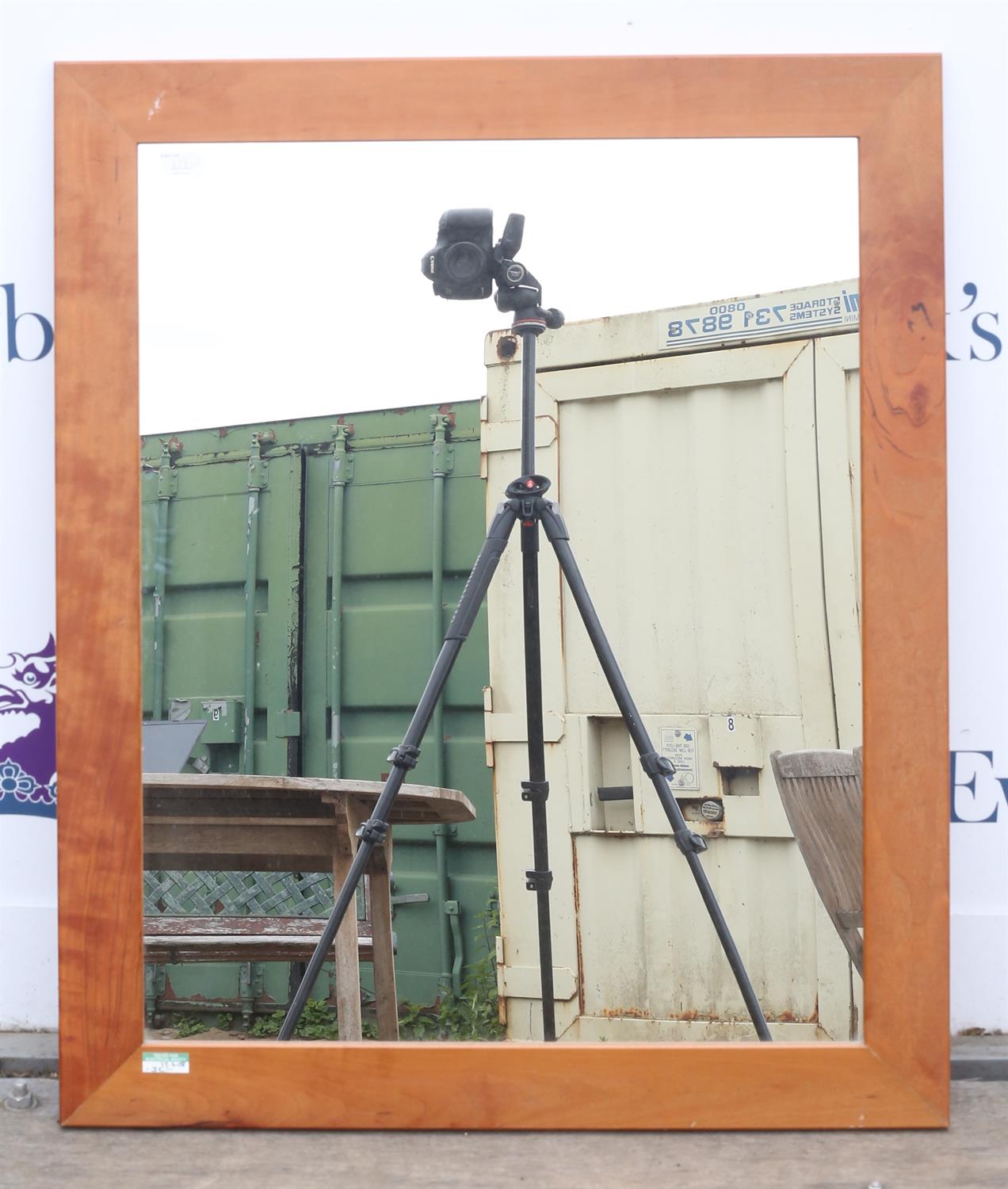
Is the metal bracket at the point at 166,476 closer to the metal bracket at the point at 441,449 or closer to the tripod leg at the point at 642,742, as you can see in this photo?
the metal bracket at the point at 441,449

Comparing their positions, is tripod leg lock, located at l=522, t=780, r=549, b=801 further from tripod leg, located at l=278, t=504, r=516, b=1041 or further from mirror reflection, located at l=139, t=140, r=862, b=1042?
tripod leg, located at l=278, t=504, r=516, b=1041

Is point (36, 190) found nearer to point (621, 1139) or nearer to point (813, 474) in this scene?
point (813, 474)

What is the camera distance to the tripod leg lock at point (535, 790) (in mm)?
1600

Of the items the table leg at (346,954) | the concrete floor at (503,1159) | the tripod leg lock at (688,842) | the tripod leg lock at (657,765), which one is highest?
the tripod leg lock at (657,765)

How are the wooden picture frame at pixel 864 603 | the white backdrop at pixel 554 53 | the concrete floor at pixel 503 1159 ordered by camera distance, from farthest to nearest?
the white backdrop at pixel 554 53 < the wooden picture frame at pixel 864 603 < the concrete floor at pixel 503 1159

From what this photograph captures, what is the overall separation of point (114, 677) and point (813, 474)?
1041mm

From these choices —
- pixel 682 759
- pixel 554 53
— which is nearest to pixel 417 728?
pixel 682 759

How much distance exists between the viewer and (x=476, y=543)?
5.27ft

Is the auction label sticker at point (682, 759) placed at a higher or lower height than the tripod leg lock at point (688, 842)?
higher

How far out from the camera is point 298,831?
162 centimetres

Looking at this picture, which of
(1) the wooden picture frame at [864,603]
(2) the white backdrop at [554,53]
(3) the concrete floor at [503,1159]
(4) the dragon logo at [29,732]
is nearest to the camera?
(3) the concrete floor at [503,1159]

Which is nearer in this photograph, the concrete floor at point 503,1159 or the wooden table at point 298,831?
the concrete floor at point 503,1159

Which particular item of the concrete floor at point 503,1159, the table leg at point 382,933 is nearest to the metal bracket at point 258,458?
the table leg at point 382,933

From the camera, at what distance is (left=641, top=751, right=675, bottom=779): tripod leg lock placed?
1593 millimetres
